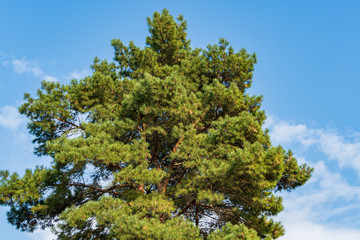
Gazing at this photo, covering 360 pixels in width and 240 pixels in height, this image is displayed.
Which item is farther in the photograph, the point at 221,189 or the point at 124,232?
the point at 221,189

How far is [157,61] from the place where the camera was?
46.1 feet

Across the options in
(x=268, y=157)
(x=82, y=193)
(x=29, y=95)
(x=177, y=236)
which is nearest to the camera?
Answer: (x=177, y=236)

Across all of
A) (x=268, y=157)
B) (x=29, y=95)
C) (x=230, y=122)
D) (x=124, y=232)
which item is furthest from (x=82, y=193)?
(x=268, y=157)

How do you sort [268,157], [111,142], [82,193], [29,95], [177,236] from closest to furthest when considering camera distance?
[177,236] → [268,157] → [111,142] → [82,193] → [29,95]

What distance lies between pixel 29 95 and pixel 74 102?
1.60m

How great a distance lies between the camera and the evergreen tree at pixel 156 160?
8.31 meters

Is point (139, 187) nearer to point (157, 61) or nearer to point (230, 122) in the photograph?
point (230, 122)

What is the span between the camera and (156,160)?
1153 cm

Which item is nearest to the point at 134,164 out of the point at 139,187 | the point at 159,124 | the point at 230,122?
the point at 139,187

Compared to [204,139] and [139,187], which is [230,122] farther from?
[139,187]

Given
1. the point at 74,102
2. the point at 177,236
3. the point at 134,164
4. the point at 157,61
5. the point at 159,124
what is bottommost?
the point at 177,236

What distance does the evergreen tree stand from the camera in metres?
8.31

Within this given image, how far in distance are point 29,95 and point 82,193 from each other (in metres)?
4.08

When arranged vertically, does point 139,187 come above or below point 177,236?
above
